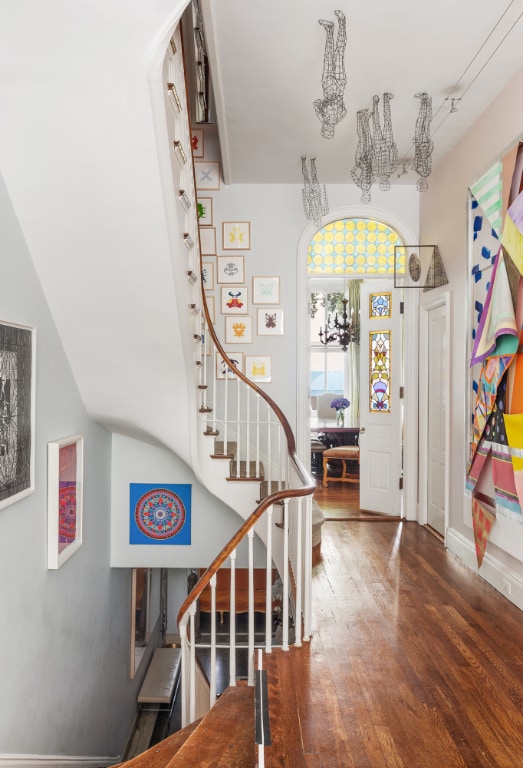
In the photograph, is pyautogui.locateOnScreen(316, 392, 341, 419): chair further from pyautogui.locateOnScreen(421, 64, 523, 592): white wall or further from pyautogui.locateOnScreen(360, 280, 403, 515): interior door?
pyautogui.locateOnScreen(421, 64, 523, 592): white wall

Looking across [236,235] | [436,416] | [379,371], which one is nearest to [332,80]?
[236,235]

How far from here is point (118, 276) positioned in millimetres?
3332

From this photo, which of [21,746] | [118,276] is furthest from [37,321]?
[21,746]

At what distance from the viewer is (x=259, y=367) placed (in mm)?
5871

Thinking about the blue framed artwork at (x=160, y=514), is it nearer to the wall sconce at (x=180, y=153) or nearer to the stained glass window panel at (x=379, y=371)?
the stained glass window panel at (x=379, y=371)

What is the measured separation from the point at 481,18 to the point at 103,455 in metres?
4.45

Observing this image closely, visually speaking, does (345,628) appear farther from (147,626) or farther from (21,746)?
(147,626)

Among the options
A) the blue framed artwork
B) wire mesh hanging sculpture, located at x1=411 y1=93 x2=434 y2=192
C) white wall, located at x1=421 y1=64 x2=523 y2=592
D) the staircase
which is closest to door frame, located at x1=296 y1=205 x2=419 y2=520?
white wall, located at x1=421 y1=64 x2=523 y2=592

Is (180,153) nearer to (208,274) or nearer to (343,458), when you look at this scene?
(208,274)

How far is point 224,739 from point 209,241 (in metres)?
4.51

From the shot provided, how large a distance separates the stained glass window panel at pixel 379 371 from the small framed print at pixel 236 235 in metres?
1.70

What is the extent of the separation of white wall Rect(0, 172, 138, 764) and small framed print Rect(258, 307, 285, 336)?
1.89m

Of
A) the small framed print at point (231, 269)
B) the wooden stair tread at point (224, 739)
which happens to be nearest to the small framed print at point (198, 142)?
the small framed print at point (231, 269)

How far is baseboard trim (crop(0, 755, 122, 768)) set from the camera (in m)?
3.14
